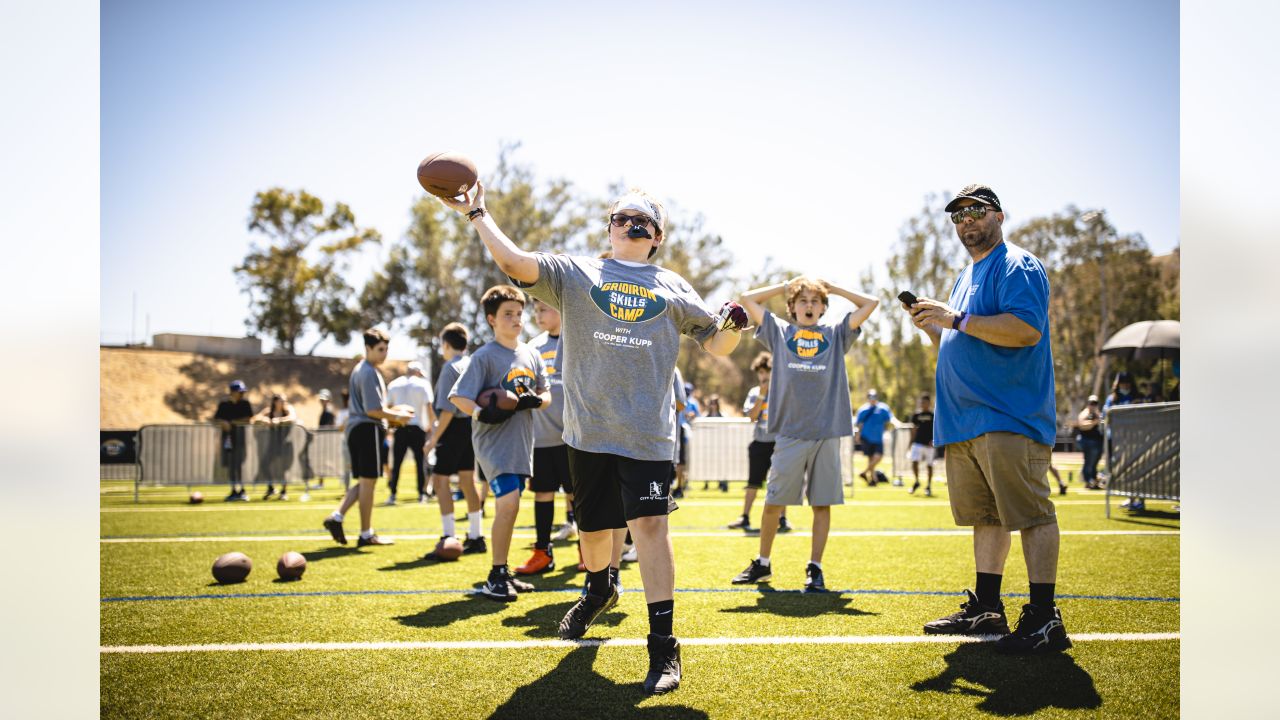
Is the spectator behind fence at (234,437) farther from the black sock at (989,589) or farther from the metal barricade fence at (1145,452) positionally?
the metal barricade fence at (1145,452)

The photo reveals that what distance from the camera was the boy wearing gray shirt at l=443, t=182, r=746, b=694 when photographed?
12.5 feet

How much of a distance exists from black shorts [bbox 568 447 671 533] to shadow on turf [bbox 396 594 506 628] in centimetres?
149

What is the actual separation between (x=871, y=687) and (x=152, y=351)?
167 feet

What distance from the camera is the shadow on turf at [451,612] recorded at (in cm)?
504

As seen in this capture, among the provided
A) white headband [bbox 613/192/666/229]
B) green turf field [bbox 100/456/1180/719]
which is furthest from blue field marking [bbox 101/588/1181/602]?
white headband [bbox 613/192/666/229]

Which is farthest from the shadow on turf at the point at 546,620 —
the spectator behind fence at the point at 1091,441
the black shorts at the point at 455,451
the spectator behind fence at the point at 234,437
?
the spectator behind fence at the point at 1091,441

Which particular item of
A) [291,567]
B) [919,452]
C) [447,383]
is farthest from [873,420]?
[291,567]

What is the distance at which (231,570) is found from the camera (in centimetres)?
645

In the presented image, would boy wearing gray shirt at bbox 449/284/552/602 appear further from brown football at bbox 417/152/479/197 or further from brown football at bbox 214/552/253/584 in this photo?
brown football at bbox 417/152/479/197

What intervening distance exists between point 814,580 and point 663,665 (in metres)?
2.58

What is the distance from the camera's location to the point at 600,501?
4094 millimetres

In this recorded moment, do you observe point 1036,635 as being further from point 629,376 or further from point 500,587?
point 500,587
